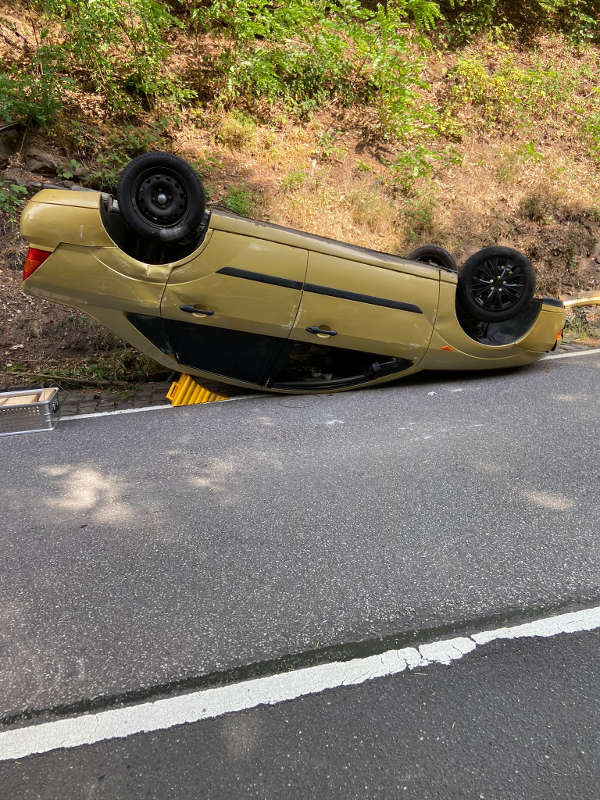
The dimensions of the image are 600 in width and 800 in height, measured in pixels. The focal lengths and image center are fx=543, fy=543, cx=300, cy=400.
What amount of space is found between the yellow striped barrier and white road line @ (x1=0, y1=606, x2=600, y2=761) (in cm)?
332

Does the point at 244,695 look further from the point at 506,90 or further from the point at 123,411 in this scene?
the point at 506,90

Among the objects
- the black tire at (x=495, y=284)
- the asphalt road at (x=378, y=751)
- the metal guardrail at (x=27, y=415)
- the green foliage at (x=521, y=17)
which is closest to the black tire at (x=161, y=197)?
the metal guardrail at (x=27, y=415)

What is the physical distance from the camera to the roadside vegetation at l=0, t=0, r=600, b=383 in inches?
321

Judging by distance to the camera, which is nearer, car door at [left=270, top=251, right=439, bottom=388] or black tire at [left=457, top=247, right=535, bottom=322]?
car door at [left=270, top=251, right=439, bottom=388]

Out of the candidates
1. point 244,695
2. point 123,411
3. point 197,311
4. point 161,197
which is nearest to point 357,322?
point 197,311

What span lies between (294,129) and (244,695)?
10604 millimetres

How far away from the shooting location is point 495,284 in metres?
5.38

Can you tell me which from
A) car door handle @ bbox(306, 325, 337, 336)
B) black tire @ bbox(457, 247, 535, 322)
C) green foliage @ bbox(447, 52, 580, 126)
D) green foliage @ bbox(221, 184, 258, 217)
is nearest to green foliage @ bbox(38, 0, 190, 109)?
green foliage @ bbox(221, 184, 258, 217)

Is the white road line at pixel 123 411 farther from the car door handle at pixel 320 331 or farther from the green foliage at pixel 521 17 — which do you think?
the green foliage at pixel 521 17

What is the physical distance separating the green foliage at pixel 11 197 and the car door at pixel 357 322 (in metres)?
5.12

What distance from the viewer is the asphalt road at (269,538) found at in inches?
89.8

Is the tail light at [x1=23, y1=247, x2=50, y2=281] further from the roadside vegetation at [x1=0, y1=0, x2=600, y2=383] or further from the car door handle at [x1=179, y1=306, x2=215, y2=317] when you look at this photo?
the roadside vegetation at [x1=0, y1=0, x2=600, y2=383]

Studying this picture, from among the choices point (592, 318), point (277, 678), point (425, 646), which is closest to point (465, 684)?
point (425, 646)

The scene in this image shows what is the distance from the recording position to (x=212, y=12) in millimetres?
9547
